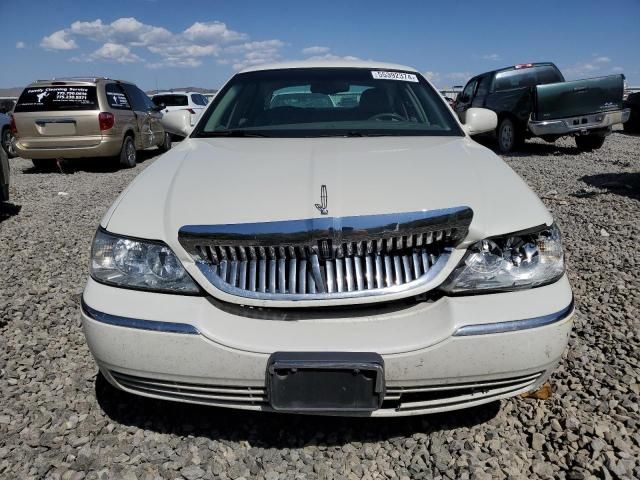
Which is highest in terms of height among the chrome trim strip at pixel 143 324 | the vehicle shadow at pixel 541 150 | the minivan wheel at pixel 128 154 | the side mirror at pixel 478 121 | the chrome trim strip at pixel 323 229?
the side mirror at pixel 478 121

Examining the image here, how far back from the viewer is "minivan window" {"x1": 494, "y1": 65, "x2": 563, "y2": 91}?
1102cm

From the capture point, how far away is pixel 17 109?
866cm

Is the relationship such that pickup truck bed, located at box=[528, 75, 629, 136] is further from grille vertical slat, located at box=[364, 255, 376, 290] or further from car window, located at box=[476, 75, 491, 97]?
grille vertical slat, located at box=[364, 255, 376, 290]

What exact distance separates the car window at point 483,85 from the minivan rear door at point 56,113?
809 centimetres

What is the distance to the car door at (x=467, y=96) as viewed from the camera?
40.7 feet

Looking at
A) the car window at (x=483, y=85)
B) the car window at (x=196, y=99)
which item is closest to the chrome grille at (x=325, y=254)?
the car window at (x=483, y=85)

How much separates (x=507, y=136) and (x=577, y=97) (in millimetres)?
1649

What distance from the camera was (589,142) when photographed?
10.2 meters

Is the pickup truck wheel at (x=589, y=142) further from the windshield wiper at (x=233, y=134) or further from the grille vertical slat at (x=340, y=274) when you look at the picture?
the grille vertical slat at (x=340, y=274)

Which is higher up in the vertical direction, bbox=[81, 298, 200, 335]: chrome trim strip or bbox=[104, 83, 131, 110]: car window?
bbox=[104, 83, 131, 110]: car window

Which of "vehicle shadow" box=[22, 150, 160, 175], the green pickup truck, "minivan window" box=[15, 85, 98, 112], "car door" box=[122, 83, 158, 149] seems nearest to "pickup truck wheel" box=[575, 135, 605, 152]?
the green pickup truck

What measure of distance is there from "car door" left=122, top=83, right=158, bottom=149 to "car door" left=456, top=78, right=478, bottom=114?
7097 mm

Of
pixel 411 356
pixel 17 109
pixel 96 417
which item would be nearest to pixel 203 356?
pixel 411 356

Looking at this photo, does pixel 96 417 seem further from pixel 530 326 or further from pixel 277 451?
pixel 530 326
